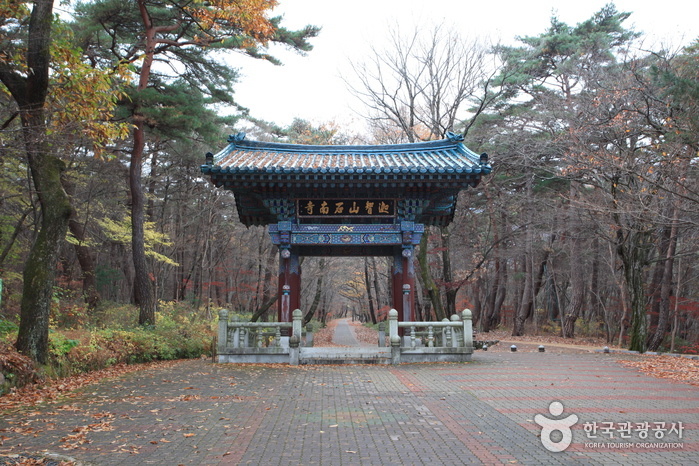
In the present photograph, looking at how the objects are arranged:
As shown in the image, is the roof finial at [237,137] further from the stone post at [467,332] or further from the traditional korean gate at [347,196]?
the stone post at [467,332]

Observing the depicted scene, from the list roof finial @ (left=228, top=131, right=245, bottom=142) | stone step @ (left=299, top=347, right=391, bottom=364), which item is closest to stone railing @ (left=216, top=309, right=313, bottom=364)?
stone step @ (left=299, top=347, right=391, bottom=364)

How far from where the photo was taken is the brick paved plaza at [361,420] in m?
4.97

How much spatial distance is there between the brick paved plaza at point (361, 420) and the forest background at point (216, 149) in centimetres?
336

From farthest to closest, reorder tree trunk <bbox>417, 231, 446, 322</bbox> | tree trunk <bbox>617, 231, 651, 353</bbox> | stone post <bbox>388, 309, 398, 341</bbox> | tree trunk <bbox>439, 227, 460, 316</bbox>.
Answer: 1. tree trunk <bbox>439, 227, 460, 316</bbox>
2. tree trunk <bbox>417, 231, 446, 322</bbox>
3. tree trunk <bbox>617, 231, 651, 353</bbox>
4. stone post <bbox>388, 309, 398, 341</bbox>

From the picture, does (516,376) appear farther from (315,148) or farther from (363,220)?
(315,148)

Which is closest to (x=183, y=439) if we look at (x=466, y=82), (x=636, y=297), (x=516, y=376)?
(x=516, y=376)

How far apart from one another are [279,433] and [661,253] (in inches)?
833

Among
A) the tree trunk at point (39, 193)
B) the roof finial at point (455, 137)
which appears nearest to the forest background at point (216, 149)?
the tree trunk at point (39, 193)

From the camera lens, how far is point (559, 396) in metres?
7.92

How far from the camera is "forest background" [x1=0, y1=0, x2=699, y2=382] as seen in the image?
966 centimetres

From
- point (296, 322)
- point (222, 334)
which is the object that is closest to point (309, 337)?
point (296, 322)

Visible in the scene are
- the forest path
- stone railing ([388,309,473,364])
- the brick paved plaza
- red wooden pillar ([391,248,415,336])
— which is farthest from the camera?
the forest path

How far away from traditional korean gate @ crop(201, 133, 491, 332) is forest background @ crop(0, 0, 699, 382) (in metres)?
3.41

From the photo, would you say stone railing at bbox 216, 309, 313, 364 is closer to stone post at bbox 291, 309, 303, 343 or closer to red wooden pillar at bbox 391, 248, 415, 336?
stone post at bbox 291, 309, 303, 343
